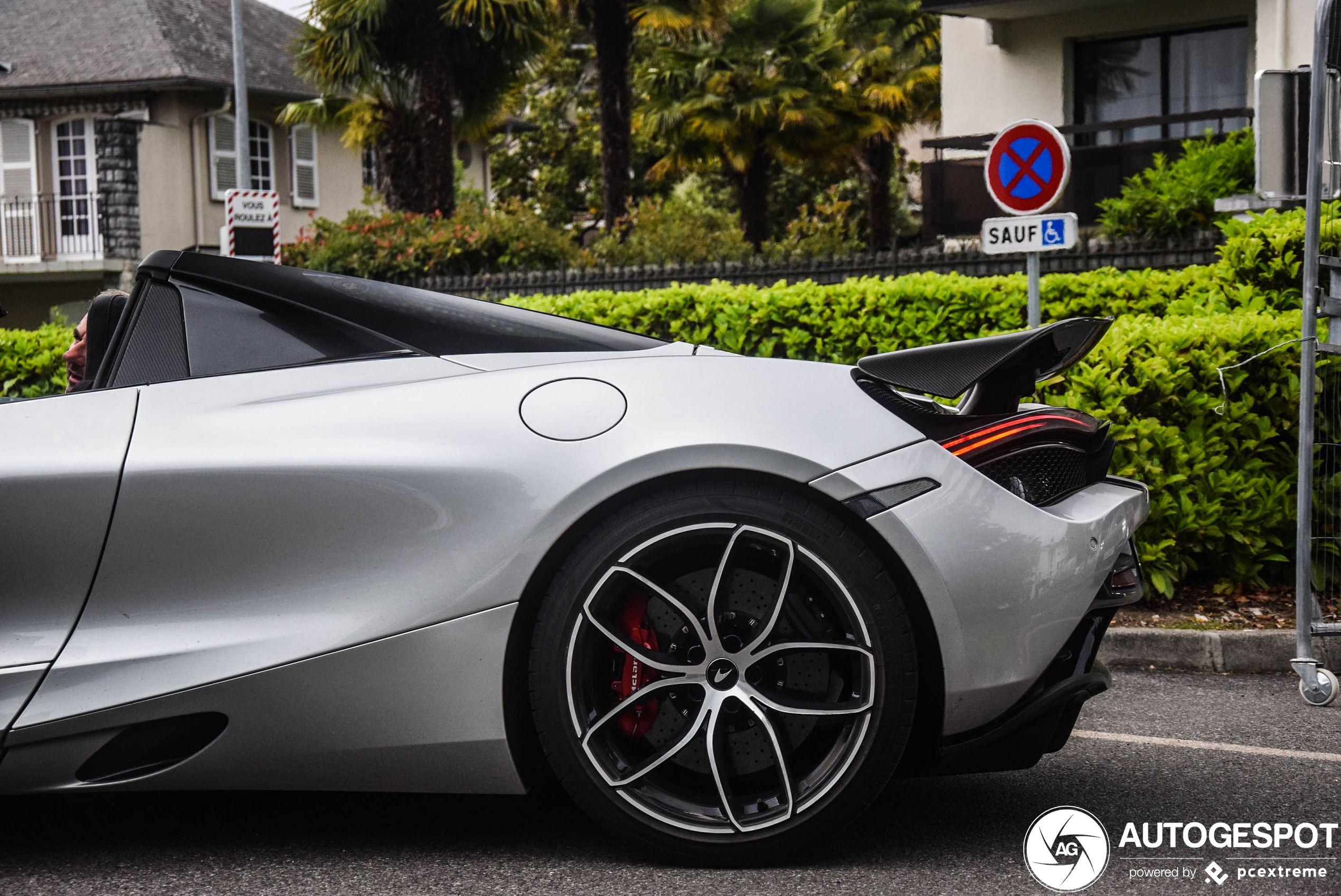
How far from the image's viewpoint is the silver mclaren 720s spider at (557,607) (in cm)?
250

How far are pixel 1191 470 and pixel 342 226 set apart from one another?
15.7 meters

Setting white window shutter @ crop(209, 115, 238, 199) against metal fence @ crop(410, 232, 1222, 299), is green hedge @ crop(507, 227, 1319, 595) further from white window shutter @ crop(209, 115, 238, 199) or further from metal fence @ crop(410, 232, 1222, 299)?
white window shutter @ crop(209, 115, 238, 199)

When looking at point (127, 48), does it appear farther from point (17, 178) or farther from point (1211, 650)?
A: point (1211, 650)

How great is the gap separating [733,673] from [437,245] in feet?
51.4

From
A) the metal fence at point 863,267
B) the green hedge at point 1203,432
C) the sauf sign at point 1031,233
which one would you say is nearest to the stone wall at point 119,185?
the metal fence at point 863,267

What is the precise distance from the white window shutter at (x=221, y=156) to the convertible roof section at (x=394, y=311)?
81.5ft

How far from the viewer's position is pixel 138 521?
255 centimetres

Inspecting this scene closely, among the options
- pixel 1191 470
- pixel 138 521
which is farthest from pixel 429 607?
pixel 1191 470

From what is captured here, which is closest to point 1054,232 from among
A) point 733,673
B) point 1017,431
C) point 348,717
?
point 1017,431

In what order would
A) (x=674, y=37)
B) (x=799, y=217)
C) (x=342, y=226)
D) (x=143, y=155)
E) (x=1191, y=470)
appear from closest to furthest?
1. (x=1191, y=470)
2. (x=342, y=226)
3. (x=674, y=37)
4. (x=143, y=155)
5. (x=799, y=217)

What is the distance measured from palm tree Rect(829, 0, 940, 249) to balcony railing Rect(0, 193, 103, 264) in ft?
49.8

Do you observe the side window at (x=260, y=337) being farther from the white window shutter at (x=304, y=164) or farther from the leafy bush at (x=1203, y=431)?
the white window shutter at (x=304, y=164)

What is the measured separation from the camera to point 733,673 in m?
2.53

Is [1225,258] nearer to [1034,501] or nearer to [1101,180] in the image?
[1034,501]
